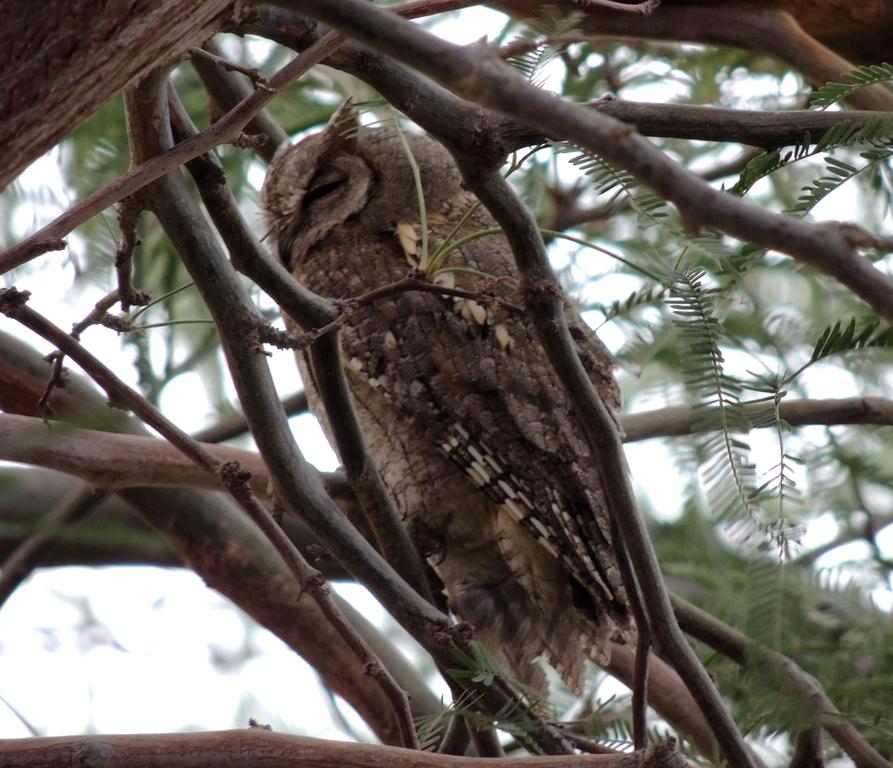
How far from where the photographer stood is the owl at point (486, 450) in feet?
6.54

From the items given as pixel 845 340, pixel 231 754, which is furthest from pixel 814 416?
pixel 231 754

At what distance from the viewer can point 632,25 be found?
2.17 meters

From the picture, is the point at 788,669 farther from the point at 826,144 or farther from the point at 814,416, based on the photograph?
the point at 814,416

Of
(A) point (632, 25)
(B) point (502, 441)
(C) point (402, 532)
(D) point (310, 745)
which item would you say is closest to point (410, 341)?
(B) point (502, 441)

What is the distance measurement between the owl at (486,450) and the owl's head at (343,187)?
0.10m

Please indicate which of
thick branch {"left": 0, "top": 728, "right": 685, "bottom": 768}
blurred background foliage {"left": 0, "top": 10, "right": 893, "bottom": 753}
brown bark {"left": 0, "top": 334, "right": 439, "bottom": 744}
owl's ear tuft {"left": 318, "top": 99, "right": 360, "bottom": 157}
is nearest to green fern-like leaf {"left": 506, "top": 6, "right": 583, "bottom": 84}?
blurred background foliage {"left": 0, "top": 10, "right": 893, "bottom": 753}

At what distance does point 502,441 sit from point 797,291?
1699 mm

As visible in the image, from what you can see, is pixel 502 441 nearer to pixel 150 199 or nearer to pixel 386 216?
Answer: pixel 386 216

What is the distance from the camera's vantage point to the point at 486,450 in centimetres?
206

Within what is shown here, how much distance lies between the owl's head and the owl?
0.31 feet

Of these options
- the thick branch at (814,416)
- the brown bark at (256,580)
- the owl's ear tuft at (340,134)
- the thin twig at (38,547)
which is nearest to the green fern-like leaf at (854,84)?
the thick branch at (814,416)

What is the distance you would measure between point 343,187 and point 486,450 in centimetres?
82

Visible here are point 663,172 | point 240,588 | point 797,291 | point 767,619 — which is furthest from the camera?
point 797,291

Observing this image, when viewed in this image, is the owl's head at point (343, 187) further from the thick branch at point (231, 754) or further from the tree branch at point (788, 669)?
the thick branch at point (231, 754)
